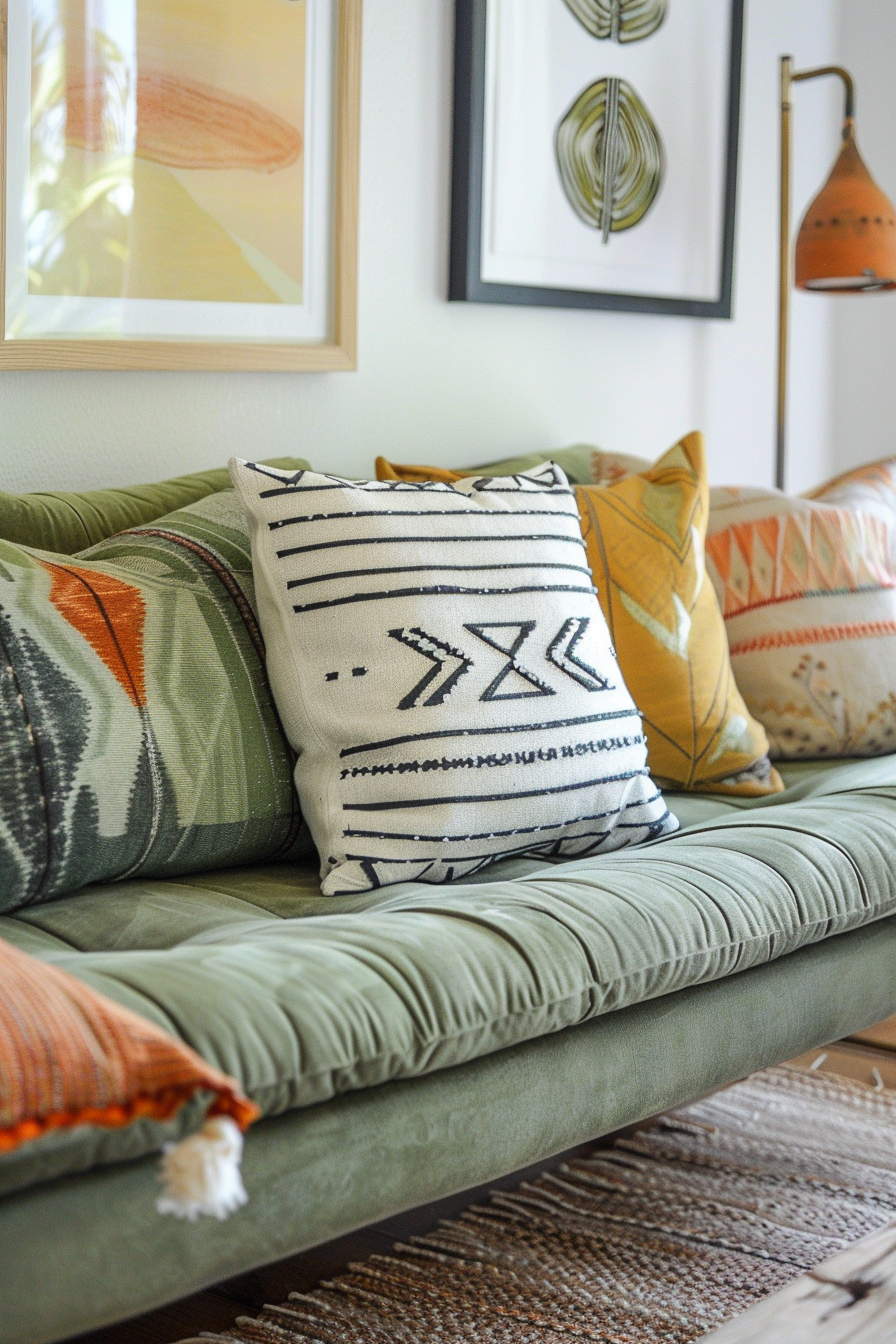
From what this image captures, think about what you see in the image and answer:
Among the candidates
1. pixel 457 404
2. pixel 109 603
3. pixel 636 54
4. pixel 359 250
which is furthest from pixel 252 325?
pixel 636 54

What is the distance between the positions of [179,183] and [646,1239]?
143 centimetres

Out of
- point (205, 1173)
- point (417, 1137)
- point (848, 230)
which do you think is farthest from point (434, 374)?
point (205, 1173)

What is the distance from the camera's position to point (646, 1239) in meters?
1.54

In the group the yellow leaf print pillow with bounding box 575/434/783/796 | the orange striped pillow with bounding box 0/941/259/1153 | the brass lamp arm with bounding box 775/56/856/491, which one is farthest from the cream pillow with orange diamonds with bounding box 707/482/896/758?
the orange striped pillow with bounding box 0/941/259/1153

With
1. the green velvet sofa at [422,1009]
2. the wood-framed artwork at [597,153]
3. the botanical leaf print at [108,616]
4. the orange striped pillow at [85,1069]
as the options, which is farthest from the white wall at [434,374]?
the orange striped pillow at [85,1069]

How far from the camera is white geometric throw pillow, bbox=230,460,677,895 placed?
1359mm

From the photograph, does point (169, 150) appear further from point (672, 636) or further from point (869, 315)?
point (869, 315)

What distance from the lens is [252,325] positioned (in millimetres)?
1967

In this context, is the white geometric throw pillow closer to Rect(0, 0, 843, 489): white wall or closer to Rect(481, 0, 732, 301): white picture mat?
Rect(0, 0, 843, 489): white wall

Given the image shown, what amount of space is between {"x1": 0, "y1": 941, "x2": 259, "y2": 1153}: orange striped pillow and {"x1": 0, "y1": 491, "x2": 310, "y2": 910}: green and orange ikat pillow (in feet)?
1.45

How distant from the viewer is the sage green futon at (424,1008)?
86 cm

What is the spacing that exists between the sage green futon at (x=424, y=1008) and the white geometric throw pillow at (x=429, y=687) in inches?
2.6

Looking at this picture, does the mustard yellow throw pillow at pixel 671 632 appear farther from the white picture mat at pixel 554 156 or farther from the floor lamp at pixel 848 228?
the floor lamp at pixel 848 228

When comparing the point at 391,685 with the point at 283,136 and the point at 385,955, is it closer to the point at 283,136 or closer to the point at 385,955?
the point at 385,955
